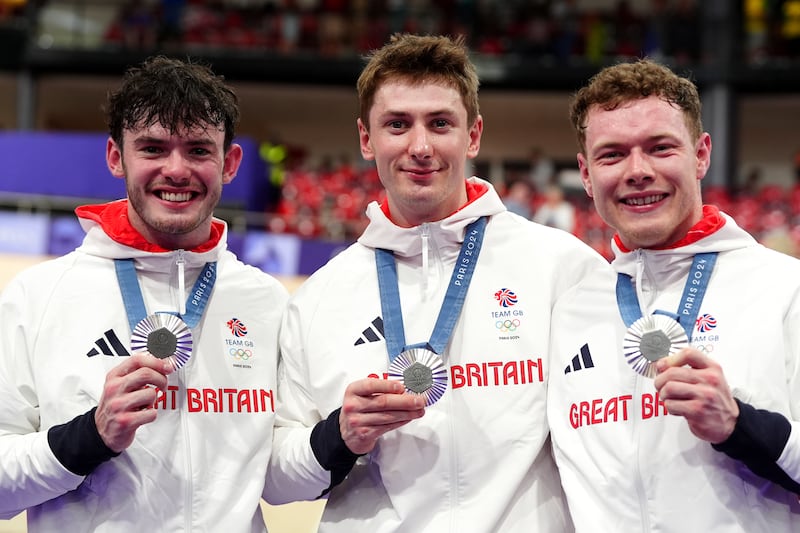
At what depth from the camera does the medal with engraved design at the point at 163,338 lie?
2.49 m

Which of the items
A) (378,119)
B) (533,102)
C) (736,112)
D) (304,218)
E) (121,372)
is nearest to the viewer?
(121,372)

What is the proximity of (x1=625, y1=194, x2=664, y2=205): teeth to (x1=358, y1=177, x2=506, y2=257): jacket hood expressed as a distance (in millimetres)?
460

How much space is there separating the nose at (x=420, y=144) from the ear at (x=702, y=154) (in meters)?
0.76

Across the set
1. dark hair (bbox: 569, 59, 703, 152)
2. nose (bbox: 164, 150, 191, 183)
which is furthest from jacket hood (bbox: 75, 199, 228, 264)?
dark hair (bbox: 569, 59, 703, 152)

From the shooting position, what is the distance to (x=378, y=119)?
9.52ft

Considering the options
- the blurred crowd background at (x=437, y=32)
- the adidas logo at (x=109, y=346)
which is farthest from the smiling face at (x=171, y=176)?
the blurred crowd background at (x=437, y=32)

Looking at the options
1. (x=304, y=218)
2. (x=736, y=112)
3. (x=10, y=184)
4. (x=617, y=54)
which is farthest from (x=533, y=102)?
(x=10, y=184)

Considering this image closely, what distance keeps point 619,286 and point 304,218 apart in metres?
10.5

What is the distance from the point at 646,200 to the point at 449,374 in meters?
0.73

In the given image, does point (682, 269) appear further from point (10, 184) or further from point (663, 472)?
point (10, 184)

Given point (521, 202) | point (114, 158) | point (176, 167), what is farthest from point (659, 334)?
point (521, 202)

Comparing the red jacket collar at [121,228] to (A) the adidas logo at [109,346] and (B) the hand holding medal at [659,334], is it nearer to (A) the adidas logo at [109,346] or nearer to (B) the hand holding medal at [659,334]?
(A) the adidas logo at [109,346]

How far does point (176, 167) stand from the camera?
275 cm

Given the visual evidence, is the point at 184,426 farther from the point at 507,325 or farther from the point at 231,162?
the point at 507,325
